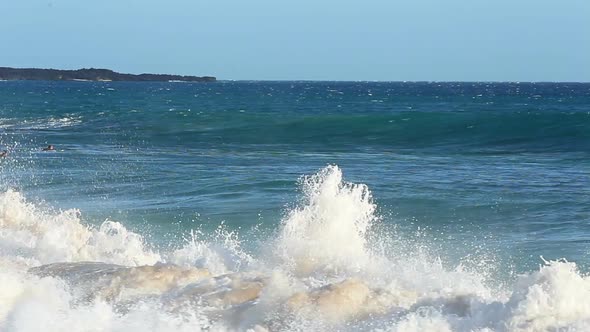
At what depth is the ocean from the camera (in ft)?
28.3

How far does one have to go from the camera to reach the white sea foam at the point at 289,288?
8.37m

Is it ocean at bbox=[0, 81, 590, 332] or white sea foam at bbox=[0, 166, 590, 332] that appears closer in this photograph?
white sea foam at bbox=[0, 166, 590, 332]

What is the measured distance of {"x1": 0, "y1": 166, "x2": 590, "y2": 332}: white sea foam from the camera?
8.37 meters

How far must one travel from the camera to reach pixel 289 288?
929 centimetres

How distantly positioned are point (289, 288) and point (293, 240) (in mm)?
2482

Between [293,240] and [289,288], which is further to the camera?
[293,240]

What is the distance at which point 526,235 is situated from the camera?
14.2 metres

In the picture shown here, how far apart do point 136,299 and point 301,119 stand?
119 ft

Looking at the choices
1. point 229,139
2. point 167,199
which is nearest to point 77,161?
point 167,199

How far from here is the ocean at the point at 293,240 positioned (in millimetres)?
8633

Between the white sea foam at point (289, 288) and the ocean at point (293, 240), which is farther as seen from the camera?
the ocean at point (293, 240)

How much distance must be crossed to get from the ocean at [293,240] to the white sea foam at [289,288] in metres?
0.02

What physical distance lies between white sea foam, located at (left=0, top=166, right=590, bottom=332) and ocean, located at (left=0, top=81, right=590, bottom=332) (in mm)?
21

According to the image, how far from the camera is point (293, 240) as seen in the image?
11758 mm
